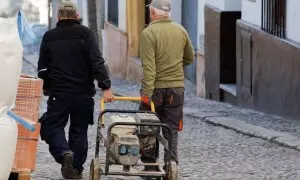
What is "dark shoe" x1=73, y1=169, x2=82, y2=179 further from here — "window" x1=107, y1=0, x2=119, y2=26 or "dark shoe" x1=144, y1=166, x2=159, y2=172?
"window" x1=107, y1=0, x2=119, y2=26

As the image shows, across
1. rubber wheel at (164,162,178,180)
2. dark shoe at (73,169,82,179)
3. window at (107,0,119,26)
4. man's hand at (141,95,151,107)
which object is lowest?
window at (107,0,119,26)

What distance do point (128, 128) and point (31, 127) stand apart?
1087 millimetres

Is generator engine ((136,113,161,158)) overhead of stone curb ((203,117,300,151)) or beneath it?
overhead

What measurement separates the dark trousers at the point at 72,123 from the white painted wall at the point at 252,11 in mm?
7499

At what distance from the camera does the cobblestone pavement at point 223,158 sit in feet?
36.5

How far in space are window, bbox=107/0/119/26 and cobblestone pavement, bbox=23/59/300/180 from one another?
1256cm

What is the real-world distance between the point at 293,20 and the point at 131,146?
275 inches

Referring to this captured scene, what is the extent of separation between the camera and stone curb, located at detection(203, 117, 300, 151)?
522 inches

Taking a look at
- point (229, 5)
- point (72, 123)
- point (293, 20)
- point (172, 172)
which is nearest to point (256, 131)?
point (293, 20)

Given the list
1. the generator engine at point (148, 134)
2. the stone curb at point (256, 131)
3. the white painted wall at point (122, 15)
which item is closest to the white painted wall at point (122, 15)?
the white painted wall at point (122, 15)

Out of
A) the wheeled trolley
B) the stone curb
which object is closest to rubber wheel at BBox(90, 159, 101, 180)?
the wheeled trolley

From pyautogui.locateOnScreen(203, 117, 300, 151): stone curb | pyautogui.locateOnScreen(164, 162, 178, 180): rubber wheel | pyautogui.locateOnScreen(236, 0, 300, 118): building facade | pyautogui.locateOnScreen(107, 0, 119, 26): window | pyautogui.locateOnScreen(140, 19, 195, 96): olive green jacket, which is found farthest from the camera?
pyautogui.locateOnScreen(107, 0, 119, 26): window

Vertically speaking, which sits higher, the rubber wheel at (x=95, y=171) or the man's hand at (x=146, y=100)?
the man's hand at (x=146, y=100)

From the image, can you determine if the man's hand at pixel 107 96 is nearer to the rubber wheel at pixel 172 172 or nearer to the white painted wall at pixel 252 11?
the rubber wheel at pixel 172 172
